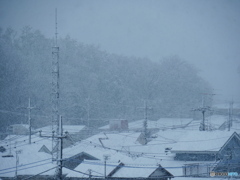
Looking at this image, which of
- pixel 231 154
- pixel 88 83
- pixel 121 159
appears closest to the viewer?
pixel 231 154

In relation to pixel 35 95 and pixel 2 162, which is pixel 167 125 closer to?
pixel 35 95

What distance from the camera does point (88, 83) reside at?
26125mm

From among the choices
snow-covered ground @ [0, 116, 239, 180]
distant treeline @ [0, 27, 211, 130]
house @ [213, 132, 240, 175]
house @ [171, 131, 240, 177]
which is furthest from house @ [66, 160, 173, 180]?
distant treeline @ [0, 27, 211, 130]

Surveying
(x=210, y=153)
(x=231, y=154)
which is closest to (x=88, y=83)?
(x=210, y=153)

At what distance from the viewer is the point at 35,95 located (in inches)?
880

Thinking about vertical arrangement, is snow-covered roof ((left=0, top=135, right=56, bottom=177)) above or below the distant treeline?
below

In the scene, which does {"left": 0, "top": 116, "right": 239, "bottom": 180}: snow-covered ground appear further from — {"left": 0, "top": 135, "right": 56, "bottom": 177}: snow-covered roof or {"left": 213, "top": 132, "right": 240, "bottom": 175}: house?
{"left": 213, "top": 132, "right": 240, "bottom": 175}: house

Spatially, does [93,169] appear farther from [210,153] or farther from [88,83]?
[88,83]

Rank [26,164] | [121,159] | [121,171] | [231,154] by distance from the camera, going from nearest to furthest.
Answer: [121,171]
[26,164]
[231,154]
[121,159]

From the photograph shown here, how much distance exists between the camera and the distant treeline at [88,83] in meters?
21.9

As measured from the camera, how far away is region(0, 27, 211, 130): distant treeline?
71.9 ft

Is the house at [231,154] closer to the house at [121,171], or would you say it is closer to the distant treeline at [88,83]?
the house at [121,171]

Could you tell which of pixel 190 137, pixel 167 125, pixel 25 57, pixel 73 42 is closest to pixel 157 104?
pixel 167 125

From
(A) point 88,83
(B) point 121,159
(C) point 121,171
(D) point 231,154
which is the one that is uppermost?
(A) point 88,83
